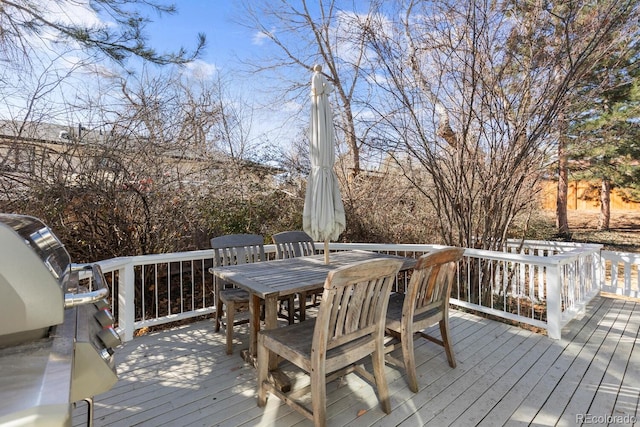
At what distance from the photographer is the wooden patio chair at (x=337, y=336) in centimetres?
186

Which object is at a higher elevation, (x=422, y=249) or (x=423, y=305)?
(x=422, y=249)

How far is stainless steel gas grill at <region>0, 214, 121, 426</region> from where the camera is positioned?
658 mm

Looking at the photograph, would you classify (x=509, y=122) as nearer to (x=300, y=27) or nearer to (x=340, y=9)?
(x=340, y=9)

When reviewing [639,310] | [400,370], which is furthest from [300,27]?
[639,310]

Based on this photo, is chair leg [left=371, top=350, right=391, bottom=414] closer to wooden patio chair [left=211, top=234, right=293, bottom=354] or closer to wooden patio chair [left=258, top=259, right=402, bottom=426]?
wooden patio chair [left=258, top=259, right=402, bottom=426]

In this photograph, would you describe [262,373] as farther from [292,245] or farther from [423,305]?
[292,245]

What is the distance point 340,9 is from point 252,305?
5.10 meters

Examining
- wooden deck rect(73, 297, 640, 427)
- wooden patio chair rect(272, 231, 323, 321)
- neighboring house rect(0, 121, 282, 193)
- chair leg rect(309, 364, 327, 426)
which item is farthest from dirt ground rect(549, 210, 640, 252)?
neighboring house rect(0, 121, 282, 193)

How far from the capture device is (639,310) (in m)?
4.29

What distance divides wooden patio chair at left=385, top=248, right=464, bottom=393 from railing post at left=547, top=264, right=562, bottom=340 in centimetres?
149

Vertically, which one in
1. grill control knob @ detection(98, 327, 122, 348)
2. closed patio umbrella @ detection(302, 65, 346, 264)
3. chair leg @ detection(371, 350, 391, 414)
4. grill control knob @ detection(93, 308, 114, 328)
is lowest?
chair leg @ detection(371, 350, 391, 414)

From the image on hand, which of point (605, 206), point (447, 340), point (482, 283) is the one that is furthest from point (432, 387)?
point (605, 206)

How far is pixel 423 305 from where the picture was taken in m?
2.60

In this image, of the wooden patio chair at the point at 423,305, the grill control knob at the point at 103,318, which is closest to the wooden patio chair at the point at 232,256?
the wooden patio chair at the point at 423,305
